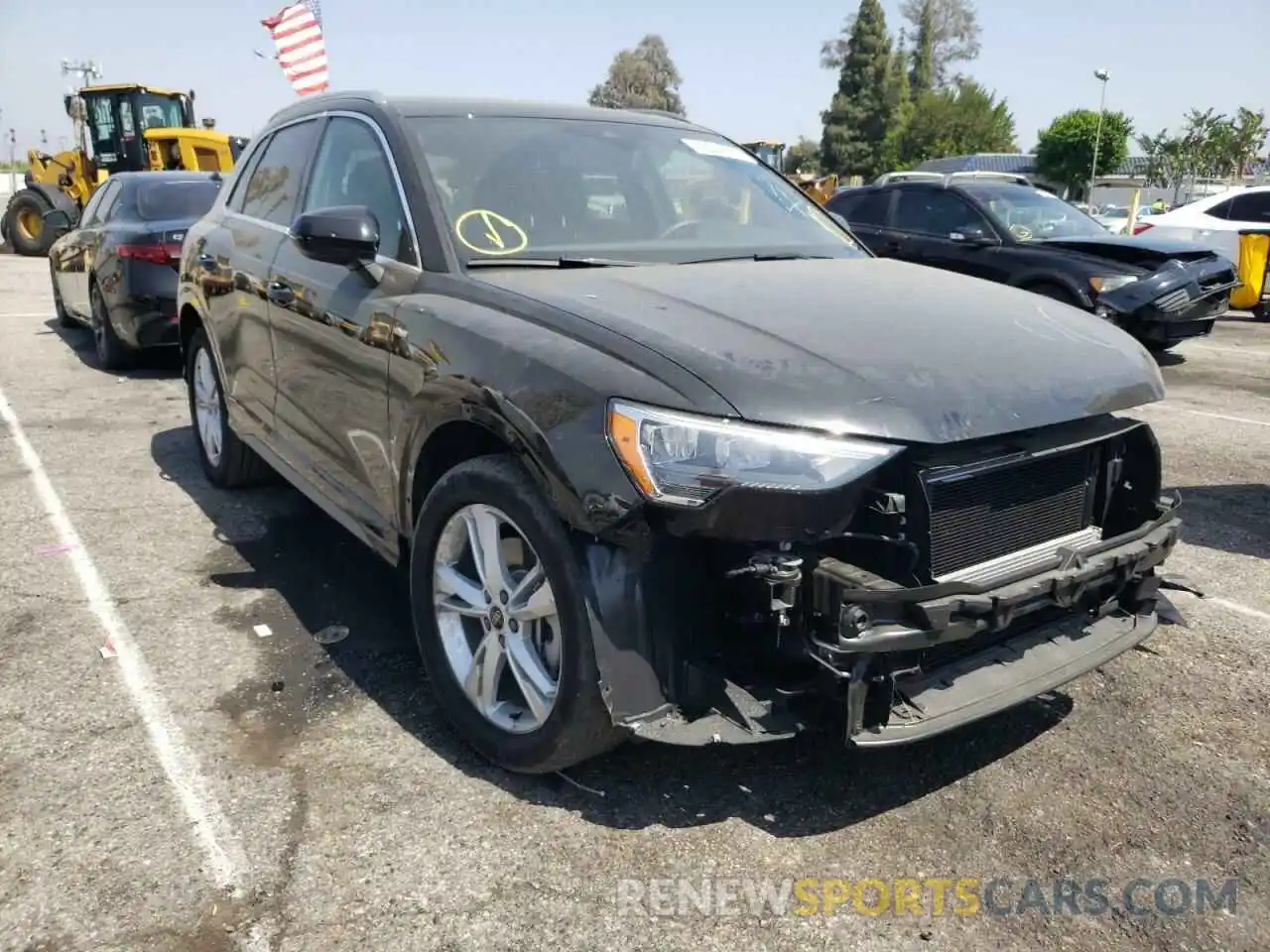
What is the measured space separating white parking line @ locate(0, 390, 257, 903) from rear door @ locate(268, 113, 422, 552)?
0.85m

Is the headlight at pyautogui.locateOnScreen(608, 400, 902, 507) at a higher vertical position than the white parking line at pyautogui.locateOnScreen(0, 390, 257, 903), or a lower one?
higher

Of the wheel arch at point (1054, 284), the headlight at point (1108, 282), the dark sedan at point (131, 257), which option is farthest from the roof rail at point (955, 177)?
the dark sedan at point (131, 257)

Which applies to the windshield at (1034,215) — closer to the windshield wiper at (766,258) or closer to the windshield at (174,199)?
the windshield wiper at (766,258)

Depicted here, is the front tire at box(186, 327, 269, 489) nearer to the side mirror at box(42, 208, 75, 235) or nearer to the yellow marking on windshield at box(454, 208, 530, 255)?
the yellow marking on windshield at box(454, 208, 530, 255)

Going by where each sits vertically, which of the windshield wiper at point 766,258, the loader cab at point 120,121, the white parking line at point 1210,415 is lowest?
the white parking line at point 1210,415

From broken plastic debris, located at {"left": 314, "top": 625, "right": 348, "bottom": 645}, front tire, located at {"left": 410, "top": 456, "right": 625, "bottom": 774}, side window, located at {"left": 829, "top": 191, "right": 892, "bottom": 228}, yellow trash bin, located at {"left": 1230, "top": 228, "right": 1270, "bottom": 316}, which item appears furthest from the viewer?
yellow trash bin, located at {"left": 1230, "top": 228, "right": 1270, "bottom": 316}

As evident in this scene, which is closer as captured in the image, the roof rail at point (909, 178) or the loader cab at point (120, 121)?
the roof rail at point (909, 178)

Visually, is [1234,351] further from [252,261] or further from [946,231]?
[252,261]

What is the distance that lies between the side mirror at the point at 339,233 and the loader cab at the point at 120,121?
20146mm

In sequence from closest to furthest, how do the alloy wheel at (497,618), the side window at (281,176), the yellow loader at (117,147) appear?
1. the alloy wheel at (497,618)
2. the side window at (281,176)
3. the yellow loader at (117,147)

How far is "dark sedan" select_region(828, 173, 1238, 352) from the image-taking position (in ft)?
29.8

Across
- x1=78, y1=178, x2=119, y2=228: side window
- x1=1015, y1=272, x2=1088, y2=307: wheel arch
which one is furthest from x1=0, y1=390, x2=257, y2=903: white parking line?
x1=1015, y1=272, x2=1088, y2=307: wheel arch

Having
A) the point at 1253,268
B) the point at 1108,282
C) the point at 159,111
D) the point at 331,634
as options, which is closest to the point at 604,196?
the point at 331,634

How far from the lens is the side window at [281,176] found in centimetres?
426
